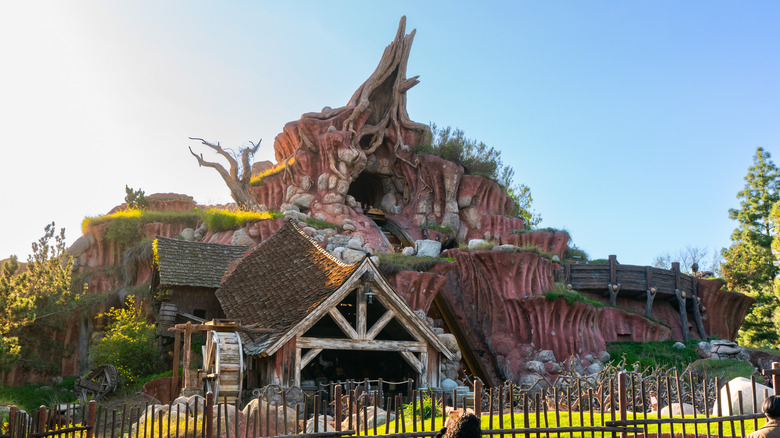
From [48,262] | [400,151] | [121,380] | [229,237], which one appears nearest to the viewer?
[121,380]

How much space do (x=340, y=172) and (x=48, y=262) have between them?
15806mm

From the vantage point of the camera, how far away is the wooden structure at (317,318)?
1669 centimetres

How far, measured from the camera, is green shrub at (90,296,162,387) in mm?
22250

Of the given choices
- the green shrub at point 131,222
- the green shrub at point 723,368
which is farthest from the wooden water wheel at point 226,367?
the green shrub at point 131,222

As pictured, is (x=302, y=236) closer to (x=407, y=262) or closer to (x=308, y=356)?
(x=308, y=356)

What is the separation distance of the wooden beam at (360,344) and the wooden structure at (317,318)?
0.02 m

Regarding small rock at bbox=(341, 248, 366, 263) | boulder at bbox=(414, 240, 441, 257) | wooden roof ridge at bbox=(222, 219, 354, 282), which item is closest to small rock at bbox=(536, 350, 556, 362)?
boulder at bbox=(414, 240, 441, 257)

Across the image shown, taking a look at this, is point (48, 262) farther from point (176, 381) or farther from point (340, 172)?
point (340, 172)

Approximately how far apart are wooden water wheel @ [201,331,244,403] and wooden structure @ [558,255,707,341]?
1754cm

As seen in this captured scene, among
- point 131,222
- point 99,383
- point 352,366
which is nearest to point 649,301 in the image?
point 352,366

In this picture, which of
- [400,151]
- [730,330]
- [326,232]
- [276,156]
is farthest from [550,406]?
[276,156]

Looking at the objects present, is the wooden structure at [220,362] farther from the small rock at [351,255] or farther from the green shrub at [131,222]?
the green shrub at [131,222]

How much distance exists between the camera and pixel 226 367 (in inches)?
625

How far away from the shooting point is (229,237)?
103 ft
